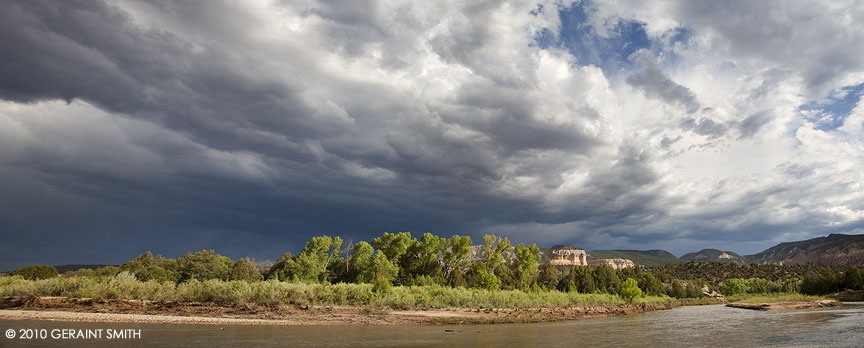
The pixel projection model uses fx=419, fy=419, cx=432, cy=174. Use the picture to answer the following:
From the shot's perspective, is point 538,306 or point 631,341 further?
point 538,306

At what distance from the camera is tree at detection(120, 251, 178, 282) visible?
64.8 meters

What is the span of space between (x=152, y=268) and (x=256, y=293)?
45290 mm

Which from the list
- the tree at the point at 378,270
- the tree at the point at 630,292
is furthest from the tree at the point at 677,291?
the tree at the point at 378,270

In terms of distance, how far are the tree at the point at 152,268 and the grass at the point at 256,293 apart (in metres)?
18.4

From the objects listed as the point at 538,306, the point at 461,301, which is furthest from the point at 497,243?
the point at 461,301

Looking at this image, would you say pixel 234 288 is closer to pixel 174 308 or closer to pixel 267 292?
pixel 267 292

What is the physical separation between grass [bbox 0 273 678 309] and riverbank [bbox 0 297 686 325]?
1.48 meters

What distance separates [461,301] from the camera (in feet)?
Answer: 148

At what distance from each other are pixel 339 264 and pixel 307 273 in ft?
38.2

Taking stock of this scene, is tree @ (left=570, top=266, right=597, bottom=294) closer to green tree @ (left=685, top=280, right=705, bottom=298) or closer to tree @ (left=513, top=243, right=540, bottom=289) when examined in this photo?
tree @ (left=513, top=243, right=540, bottom=289)

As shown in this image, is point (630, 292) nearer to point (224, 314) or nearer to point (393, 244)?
point (393, 244)

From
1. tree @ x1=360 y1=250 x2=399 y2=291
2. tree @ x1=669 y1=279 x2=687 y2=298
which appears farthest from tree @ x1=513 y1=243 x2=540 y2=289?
tree @ x1=669 y1=279 x2=687 y2=298

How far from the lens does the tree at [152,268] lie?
64750 mm

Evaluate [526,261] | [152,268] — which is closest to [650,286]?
[526,261]
